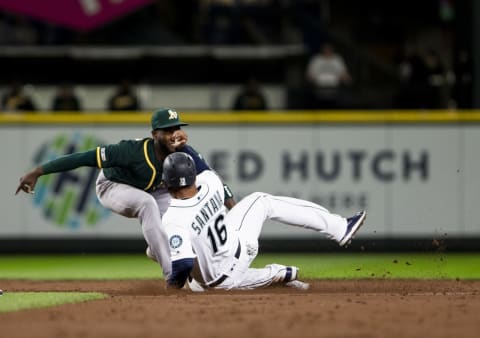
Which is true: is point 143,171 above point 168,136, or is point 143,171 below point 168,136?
below

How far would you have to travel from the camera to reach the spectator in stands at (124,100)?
669 inches

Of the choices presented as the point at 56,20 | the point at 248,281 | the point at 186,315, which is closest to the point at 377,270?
the point at 248,281

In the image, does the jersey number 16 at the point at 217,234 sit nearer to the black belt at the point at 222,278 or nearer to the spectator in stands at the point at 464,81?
the black belt at the point at 222,278

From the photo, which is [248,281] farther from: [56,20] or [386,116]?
[56,20]

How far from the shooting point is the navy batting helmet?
9.51 meters

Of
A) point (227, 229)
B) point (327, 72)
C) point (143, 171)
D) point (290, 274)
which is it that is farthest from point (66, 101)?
point (227, 229)

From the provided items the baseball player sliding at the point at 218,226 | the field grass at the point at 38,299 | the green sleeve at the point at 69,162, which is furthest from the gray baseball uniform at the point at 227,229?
the green sleeve at the point at 69,162

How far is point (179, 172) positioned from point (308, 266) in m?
5.02

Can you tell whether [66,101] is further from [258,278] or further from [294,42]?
[258,278]

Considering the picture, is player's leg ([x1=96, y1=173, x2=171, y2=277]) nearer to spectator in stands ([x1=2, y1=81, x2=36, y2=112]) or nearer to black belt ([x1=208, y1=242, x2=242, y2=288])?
black belt ([x1=208, y1=242, x2=242, y2=288])

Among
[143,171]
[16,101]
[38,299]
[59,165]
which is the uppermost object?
[59,165]

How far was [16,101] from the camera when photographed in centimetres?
1712

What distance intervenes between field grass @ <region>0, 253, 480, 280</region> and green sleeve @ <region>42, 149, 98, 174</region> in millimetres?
2908

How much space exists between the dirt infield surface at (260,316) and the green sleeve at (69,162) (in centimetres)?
115
